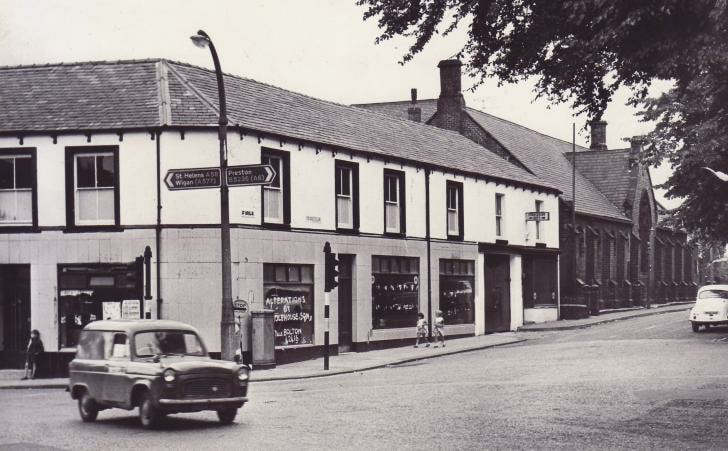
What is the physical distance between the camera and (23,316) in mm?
25969

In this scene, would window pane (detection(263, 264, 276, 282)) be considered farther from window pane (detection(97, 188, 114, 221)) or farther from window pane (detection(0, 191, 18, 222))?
Result: window pane (detection(0, 191, 18, 222))

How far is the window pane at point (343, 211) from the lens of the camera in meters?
30.1

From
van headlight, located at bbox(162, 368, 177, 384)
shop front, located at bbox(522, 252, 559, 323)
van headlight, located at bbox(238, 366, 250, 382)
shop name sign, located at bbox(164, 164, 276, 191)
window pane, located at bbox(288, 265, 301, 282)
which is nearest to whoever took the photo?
van headlight, located at bbox(162, 368, 177, 384)

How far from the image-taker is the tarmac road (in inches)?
484

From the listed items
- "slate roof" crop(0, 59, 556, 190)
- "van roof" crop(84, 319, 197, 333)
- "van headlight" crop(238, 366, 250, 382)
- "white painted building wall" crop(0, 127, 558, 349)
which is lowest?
"van headlight" crop(238, 366, 250, 382)

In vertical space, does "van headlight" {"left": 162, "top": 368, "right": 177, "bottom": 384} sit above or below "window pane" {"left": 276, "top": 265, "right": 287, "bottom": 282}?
below

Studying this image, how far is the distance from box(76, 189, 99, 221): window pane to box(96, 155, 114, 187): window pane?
0.37 m

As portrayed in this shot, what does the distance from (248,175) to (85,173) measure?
7404 millimetres

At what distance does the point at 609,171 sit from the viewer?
64562 mm

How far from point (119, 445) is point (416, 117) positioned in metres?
46.8

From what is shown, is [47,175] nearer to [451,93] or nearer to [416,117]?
[451,93]

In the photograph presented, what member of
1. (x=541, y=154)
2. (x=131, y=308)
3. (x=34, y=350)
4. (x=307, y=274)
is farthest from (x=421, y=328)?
(x=541, y=154)

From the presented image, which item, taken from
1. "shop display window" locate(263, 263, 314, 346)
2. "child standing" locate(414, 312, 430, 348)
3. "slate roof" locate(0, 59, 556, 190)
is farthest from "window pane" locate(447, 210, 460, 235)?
"shop display window" locate(263, 263, 314, 346)

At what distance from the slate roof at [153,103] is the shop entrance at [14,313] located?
3961 millimetres
